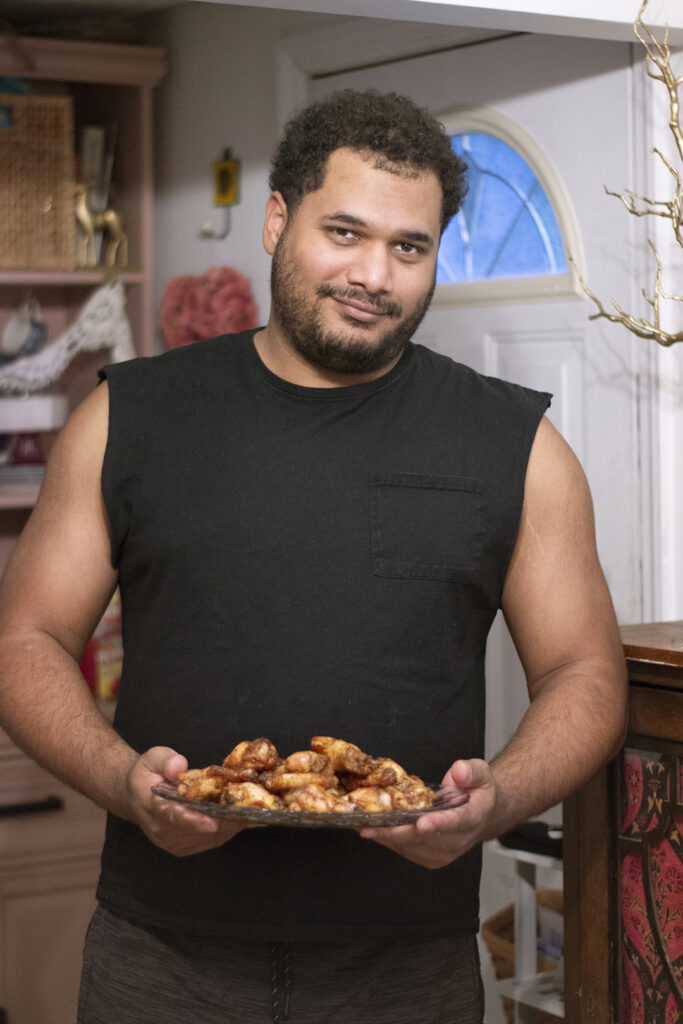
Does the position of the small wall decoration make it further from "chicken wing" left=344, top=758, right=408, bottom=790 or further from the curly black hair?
"chicken wing" left=344, top=758, right=408, bottom=790

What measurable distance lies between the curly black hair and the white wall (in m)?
1.39

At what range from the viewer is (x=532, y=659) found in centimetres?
163

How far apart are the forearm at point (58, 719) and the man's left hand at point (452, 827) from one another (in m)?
0.35

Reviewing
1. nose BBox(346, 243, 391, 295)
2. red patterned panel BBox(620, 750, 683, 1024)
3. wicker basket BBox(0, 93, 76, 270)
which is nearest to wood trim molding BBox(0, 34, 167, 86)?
wicker basket BBox(0, 93, 76, 270)

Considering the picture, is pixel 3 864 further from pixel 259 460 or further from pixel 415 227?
pixel 415 227

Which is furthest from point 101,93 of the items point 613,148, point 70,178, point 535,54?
point 613,148

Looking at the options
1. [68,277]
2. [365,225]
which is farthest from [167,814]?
[68,277]

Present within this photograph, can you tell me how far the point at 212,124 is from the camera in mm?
3357

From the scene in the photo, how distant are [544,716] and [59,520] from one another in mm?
644

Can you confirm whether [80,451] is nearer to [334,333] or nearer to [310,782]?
[334,333]

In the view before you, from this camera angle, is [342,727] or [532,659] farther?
[532,659]

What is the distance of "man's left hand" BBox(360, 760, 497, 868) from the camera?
116 cm

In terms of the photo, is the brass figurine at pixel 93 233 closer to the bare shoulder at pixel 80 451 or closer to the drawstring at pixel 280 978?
the bare shoulder at pixel 80 451

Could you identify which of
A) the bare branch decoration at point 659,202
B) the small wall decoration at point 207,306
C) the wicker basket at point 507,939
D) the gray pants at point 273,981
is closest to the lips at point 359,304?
the bare branch decoration at point 659,202
